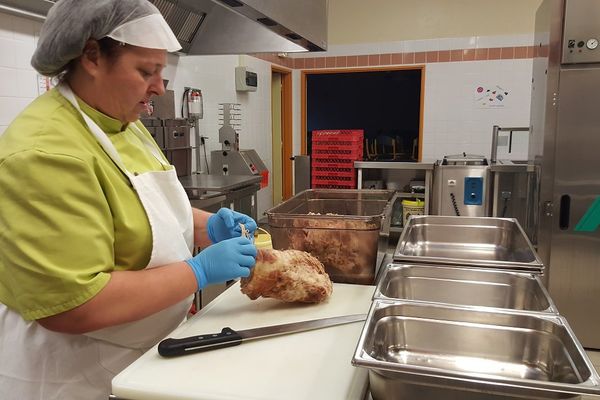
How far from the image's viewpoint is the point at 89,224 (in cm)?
100

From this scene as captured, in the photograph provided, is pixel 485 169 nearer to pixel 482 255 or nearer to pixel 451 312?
pixel 482 255

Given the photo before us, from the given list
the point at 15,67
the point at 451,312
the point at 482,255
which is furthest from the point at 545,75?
the point at 15,67

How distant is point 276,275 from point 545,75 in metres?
2.50

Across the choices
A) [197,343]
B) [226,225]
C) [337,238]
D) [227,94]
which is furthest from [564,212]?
[227,94]

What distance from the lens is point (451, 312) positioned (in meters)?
1.12

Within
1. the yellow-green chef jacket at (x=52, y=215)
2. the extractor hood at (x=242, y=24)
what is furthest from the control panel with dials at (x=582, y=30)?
the yellow-green chef jacket at (x=52, y=215)

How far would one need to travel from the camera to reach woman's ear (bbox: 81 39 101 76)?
1.10 metres

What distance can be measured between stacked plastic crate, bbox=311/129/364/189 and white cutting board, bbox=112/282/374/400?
3999mm

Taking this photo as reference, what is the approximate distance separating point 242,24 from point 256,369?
1.72m

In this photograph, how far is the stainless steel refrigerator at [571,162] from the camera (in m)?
2.78

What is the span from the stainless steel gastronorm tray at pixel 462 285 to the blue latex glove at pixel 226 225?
448 mm

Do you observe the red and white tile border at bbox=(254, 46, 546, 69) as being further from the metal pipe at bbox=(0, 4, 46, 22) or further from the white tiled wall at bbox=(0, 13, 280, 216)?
the metal pipe at bbox=(0, 4, 46, 22)

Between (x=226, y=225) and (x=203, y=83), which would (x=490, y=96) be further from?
(x=226, y=225)

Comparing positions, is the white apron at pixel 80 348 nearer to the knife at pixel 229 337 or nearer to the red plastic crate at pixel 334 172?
the knife at pixel 229 337
